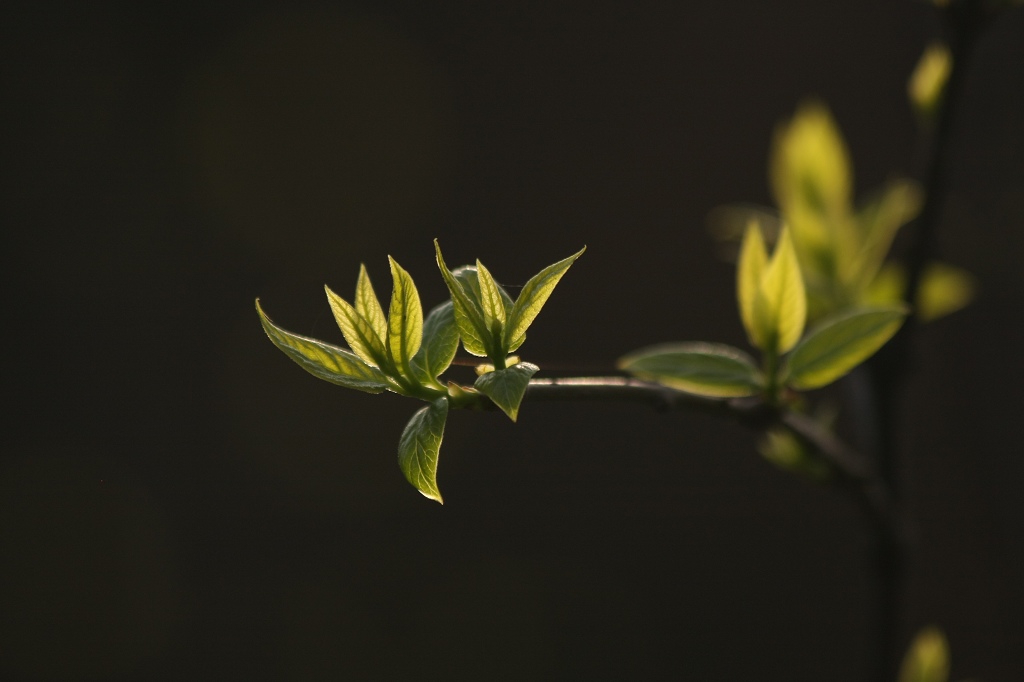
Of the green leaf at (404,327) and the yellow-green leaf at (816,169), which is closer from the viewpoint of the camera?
the green leaf at (404,327)

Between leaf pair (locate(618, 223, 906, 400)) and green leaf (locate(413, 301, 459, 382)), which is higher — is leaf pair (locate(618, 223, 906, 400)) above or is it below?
below

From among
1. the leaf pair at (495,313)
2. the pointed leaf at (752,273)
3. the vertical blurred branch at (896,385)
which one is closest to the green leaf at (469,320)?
the leaf pair at (495,313)

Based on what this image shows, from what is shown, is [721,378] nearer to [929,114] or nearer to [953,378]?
[929,114]

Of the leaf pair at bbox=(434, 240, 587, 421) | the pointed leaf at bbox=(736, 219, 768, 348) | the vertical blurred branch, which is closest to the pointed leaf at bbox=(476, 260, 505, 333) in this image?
the leaf pair at bbox=(434, 240, 587, 421)

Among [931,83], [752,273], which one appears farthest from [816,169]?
[752,273]

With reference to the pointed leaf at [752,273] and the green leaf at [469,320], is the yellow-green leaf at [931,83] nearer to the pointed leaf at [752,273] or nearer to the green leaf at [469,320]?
the pointed leaf at [752,273]

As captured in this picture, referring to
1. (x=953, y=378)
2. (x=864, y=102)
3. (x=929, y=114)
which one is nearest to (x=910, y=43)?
(x=864, y=102)

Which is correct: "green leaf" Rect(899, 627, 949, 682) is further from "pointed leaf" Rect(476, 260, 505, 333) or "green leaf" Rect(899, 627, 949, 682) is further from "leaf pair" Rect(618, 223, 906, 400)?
"pointed leaf" Rect(476, 260, 505, 333)
